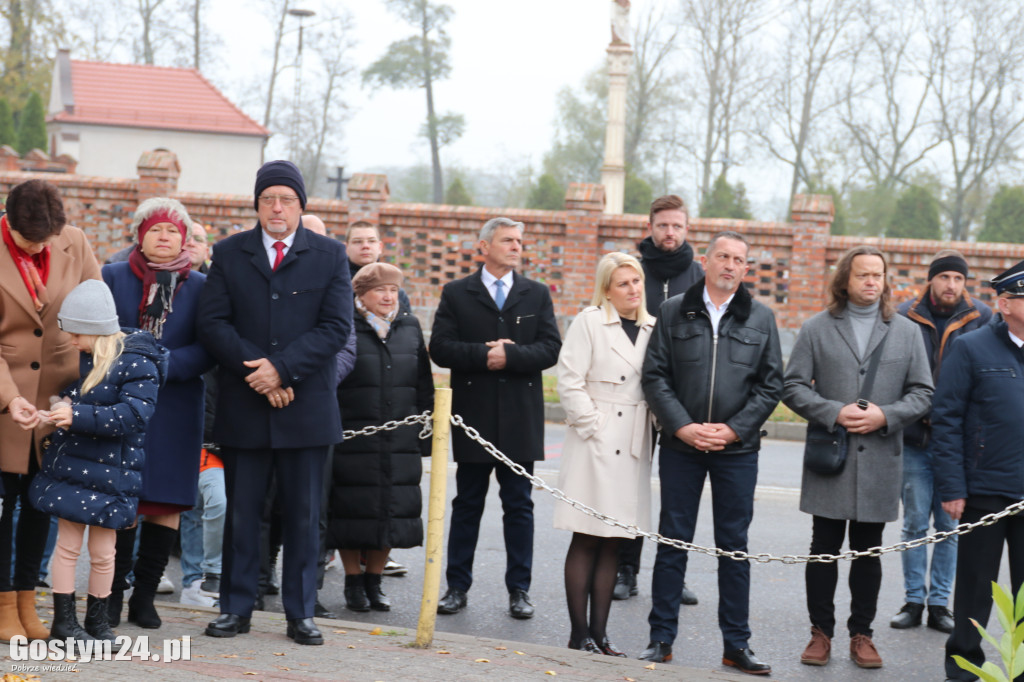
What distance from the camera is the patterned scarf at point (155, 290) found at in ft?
17.3

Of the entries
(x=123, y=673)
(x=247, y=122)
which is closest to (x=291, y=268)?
(x=123, y=673)

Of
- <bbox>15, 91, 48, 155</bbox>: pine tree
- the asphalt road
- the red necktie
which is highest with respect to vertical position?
<bbox>15, 91, 48, 155</bbox>: pine tree

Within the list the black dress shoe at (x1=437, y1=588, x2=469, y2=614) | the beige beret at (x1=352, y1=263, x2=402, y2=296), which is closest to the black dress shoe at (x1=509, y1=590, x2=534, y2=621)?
the black dress shoe at (x1=437, y1=588, x2=469, y2=614)

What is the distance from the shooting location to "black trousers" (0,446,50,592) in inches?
199

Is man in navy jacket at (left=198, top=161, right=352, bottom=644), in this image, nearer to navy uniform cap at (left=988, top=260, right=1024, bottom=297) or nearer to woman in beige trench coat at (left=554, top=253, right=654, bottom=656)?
woman in beige trench coat at (left=554, top=253, right=654, bottom=656)

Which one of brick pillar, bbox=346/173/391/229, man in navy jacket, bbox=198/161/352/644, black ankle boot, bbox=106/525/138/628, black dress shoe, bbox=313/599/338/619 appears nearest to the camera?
man in navy jacket, bbox=198/161/352/644

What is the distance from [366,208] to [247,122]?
2708cm

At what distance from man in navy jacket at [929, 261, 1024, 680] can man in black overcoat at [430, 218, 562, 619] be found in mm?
2185

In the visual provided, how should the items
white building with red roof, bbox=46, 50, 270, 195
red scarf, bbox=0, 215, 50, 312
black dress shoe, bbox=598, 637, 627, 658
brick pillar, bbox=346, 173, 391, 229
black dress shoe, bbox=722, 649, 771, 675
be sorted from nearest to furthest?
red scarf, bbox=0, 215, 50, 312 < black dress shoe, bbox=722, 649, 771, 675 < black dress shoe, bbox=598, 637, 627, 658 < brick pillar, bbox=346, 173, 391, 229 < white building with red roof, bbox=46, 50, 270, 195

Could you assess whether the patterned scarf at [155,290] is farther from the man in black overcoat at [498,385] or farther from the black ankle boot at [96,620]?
the man in black overcoat at [498,385]

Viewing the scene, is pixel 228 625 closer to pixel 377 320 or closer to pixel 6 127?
pixel 377 320

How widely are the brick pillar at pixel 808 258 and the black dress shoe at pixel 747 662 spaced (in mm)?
11994

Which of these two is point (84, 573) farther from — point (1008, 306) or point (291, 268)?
point (1008, 306)

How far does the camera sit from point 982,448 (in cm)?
530
